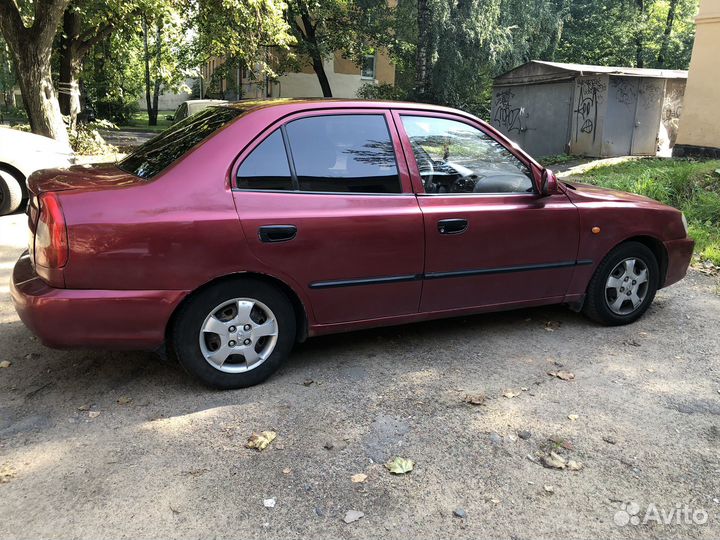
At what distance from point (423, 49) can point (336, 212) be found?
18367mm

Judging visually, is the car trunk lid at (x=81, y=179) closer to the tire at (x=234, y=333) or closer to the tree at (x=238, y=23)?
the tire at (x=234, y=333)

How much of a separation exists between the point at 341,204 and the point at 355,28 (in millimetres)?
21518

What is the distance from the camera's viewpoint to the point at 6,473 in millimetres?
2727

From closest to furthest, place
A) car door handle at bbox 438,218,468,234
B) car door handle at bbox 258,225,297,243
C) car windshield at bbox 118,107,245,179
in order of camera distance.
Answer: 1. car door handle at bbox 258,225,297,243
2. car windshield at bbox 118,107,245,179
3. car door handle at bbox 438,218,468,234

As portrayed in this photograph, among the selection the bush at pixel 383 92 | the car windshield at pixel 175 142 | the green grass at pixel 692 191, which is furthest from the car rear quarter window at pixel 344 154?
the bush at pixel 383 92

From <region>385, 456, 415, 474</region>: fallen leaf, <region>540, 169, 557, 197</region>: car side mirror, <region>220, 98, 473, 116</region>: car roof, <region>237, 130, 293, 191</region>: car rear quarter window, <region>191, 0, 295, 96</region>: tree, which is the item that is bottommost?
<region>385, 456, 415, 474</region>: fallen leaf

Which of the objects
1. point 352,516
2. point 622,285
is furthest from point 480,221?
point 352,516

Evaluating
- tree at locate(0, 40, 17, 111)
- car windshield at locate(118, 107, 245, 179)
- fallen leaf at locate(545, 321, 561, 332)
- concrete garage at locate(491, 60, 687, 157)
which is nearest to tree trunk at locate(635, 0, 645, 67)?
concrete garage at locate(491, 60, 687, 157)

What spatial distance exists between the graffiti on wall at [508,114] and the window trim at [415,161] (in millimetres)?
14252

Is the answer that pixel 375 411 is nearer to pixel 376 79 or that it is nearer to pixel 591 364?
Answer: pixel 591 364

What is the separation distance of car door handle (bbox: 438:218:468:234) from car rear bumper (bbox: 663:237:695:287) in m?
1.94

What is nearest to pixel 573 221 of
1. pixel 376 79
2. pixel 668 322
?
pixel 668 322

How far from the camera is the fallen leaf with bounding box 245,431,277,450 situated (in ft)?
9.77

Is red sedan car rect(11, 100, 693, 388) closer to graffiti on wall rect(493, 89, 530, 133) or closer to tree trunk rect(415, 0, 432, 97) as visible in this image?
graffiti on wall rect(493, 89, 530, 133)
